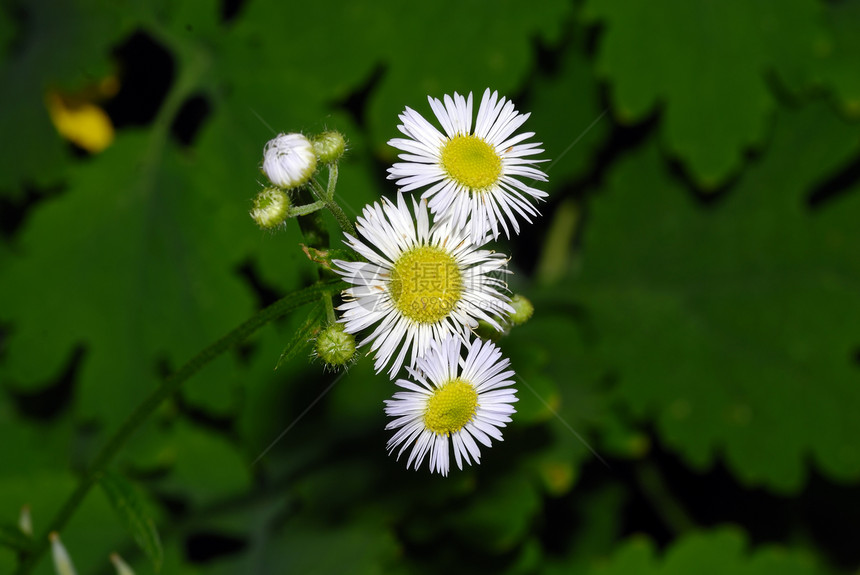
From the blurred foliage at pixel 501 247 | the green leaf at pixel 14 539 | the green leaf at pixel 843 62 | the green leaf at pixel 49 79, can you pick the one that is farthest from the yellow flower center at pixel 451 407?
the green leaf at pixel 49 79

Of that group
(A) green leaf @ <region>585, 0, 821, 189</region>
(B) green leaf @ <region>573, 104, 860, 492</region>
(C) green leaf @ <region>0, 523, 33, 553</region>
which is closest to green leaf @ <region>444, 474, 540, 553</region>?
(B) green leaf @ <region>573, 104, 860, 492</region>

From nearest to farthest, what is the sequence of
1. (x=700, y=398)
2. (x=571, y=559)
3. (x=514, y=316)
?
(x=514, y=316), (x=700, y=398), (x=571, y=559)

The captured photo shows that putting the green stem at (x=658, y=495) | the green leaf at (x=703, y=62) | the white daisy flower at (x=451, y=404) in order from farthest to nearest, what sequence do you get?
the green stem at (x=658, y=495)
the green leaf at (x=703, y=62)
the white daisy flower at (x=451, y=404)

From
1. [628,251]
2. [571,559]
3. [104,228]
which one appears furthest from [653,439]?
[104,228]

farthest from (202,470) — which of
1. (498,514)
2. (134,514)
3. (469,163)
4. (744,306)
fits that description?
(744,306)

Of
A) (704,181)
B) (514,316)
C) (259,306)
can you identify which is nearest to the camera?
(514,316)

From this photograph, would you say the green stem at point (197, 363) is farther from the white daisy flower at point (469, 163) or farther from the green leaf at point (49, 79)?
the green leaf at point (49, 79)

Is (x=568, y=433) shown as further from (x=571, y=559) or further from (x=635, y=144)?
(x=635, y=144)
